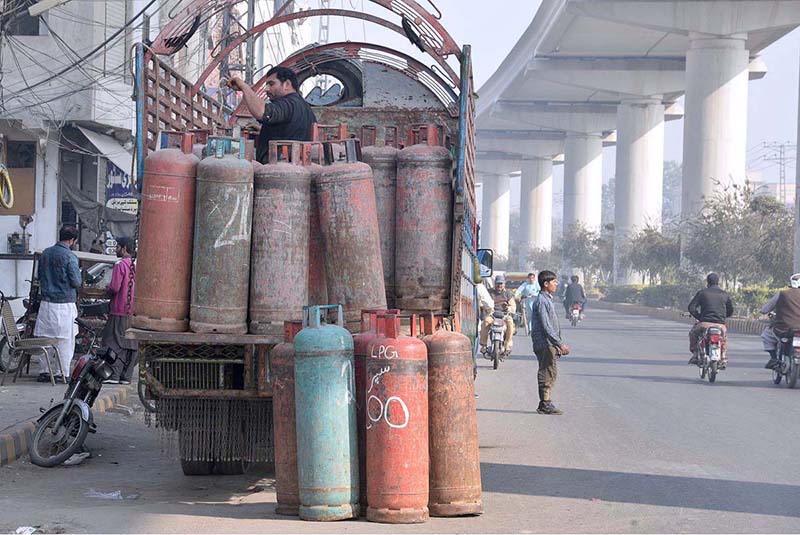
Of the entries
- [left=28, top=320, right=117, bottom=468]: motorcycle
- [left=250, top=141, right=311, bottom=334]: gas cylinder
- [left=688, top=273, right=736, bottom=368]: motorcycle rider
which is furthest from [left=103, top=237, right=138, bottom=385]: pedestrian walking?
[left=688, top=273, right=736, bottom=368]: motorcycle rider

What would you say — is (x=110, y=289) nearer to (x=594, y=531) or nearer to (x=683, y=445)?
(x=683, y=445)

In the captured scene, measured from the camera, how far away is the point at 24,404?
11.6m

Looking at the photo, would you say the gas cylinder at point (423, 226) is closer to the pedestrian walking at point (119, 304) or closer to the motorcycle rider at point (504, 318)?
the pedestrian walking at point (119, 304)

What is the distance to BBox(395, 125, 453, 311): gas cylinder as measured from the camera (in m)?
7.67

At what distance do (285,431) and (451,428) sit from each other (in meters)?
0.95

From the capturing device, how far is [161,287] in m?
7.15

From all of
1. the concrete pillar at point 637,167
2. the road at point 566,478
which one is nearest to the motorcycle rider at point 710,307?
the road at point 566,478

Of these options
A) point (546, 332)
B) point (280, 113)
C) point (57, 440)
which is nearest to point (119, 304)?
point (57, 440)

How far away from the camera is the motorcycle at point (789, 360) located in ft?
53.1

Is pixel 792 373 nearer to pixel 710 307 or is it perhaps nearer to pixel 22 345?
pixel 710 307

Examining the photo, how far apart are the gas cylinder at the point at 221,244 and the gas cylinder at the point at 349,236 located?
0.48m

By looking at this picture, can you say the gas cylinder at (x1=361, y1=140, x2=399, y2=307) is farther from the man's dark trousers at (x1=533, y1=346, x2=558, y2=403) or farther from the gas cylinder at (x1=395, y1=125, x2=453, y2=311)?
the man's dark trousers at (x1=533, y1=346, x2=558, y2=403)

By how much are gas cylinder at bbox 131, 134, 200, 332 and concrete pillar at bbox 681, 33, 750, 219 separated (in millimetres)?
40862

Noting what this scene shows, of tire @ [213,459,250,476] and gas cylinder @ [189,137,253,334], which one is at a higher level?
gas cylinder @ [189,137,253,334]
